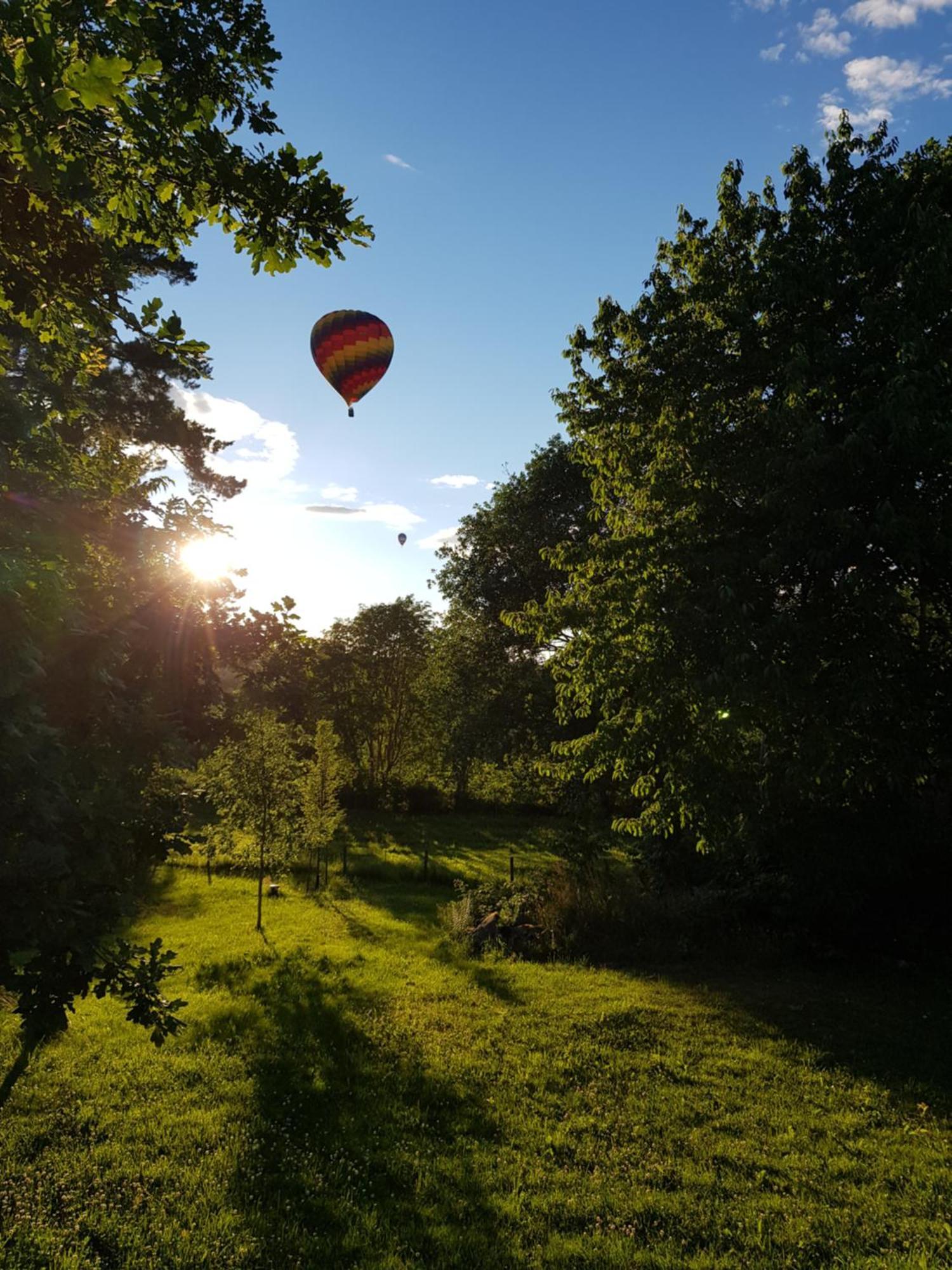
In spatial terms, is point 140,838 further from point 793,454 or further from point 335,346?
point 335,346

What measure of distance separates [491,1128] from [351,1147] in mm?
1620

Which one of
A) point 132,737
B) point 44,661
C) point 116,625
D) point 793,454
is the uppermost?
point 793,454

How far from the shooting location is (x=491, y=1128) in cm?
807

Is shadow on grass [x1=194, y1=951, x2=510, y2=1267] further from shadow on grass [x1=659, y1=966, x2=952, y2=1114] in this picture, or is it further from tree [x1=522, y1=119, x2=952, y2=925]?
tree [x1=522, y1=119, x2=952, y2=925]

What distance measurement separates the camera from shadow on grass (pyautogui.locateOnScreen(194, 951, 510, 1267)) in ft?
19.9

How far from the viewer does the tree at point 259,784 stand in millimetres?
20188

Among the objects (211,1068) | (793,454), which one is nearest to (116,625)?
(211,1068)

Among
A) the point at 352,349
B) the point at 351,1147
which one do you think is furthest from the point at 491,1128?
the point at 352,349

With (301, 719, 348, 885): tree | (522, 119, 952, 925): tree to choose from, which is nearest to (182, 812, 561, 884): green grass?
(301, 719, 348, 885): tree

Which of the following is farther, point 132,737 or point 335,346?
point 335,346

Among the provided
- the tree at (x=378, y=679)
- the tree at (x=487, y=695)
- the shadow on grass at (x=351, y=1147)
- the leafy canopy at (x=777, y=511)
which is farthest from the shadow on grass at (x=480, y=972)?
the tree at (x=378, y=679)

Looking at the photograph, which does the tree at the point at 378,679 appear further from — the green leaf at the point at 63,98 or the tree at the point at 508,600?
the green leaf at the point at 63,98

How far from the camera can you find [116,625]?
650cm

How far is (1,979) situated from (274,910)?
15899 millimetres
